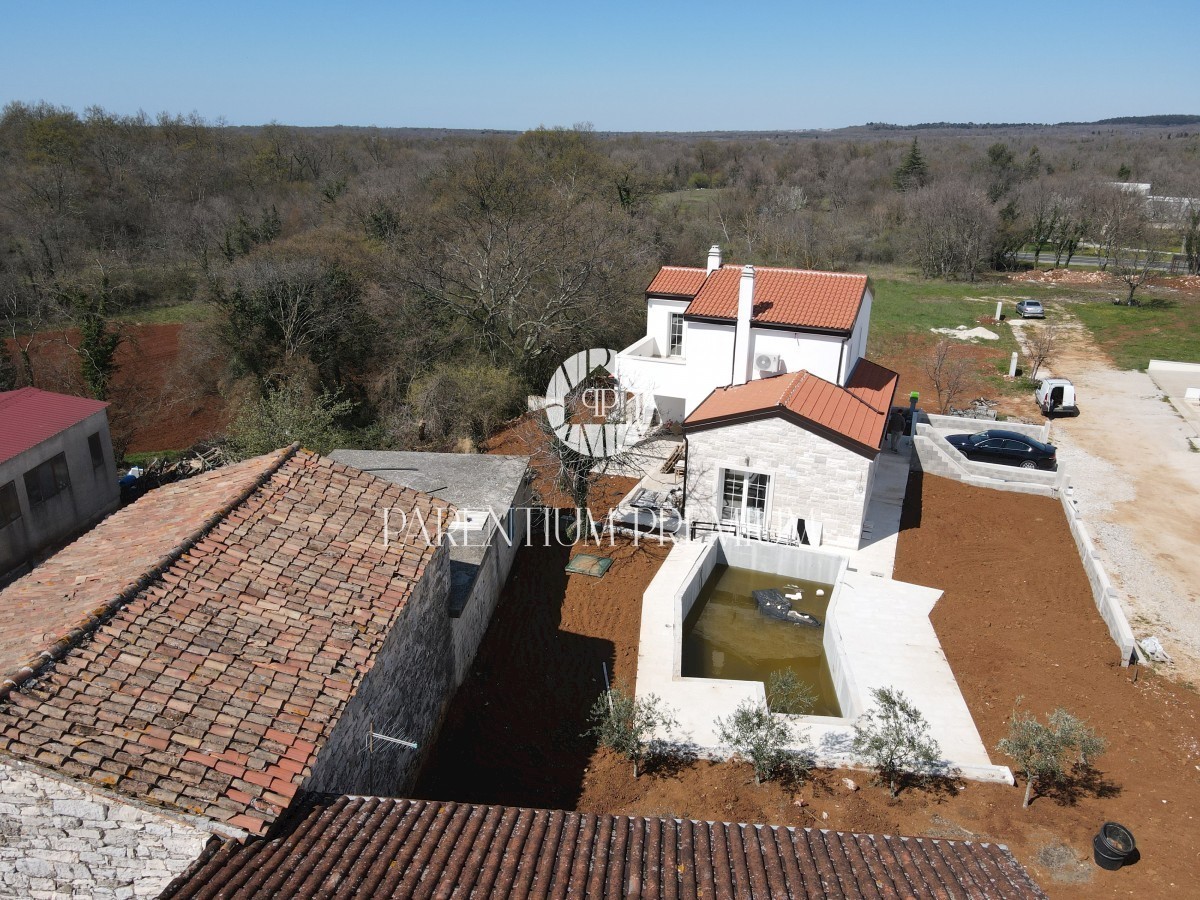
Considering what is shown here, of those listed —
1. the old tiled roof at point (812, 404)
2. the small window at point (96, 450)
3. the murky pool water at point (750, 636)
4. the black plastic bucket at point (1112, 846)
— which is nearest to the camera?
the black plastic bucket at point (1112, 846)

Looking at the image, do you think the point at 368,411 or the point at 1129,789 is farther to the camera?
the point at 368,411

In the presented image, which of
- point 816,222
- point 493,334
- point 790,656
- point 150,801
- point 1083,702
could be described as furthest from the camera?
point 816,222

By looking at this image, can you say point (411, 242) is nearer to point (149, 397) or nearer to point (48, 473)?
point (149, 397)

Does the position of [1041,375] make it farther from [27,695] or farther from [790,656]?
[27,695]

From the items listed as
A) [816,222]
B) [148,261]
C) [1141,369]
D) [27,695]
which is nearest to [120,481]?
[27,695]

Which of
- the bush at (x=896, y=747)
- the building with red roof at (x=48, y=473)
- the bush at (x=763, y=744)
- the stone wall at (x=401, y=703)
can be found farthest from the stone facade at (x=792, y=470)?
the building with red roof at (x=48, y=473)

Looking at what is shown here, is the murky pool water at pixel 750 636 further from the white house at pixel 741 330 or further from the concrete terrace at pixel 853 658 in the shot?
the white house at pixel 741 330

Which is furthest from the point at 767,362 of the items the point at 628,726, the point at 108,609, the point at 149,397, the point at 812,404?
the point at 149,397
